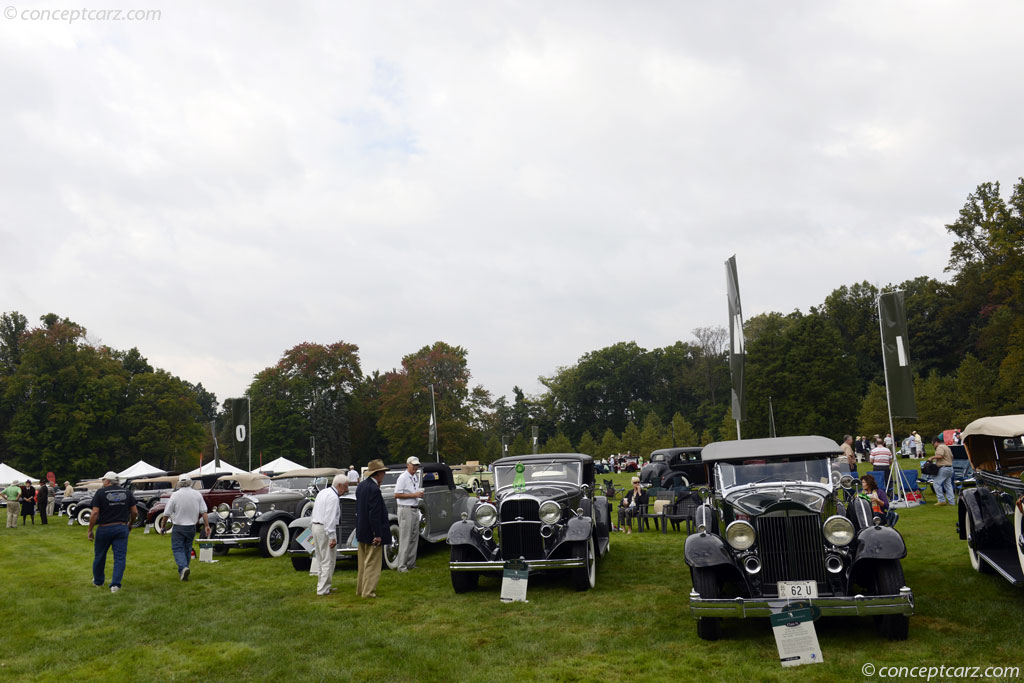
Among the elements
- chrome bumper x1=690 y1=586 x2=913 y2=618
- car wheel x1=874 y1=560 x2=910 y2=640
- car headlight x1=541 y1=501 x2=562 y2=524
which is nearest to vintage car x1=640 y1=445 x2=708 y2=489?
car headlight x1=541 y1=501 x2=562 y2=524

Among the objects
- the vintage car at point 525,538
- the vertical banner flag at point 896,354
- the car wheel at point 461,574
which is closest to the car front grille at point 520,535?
the vintage car at point 525,538

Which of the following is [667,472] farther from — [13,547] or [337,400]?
[337,400]

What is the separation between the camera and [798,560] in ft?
22.0

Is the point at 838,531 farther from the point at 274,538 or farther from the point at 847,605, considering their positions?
the point at 274,538

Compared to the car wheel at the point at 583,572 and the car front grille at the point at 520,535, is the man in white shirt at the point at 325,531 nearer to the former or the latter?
the car front grille at the point at 520,535

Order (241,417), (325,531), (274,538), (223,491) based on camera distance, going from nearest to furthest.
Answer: (325,531)
(274,538)
(223,491)
(241,417)

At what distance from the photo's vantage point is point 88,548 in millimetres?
16906

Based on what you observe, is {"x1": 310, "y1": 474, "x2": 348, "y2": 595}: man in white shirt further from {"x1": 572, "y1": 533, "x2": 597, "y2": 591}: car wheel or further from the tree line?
the tree line

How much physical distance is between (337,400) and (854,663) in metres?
62.1

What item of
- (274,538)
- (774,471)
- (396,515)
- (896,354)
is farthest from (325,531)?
(896,354)

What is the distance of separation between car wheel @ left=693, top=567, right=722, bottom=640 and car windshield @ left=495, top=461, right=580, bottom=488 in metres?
4.31

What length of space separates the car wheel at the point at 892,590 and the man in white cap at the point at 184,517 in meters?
9.07

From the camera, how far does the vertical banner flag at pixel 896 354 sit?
602 inches

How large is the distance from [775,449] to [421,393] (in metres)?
53.9
